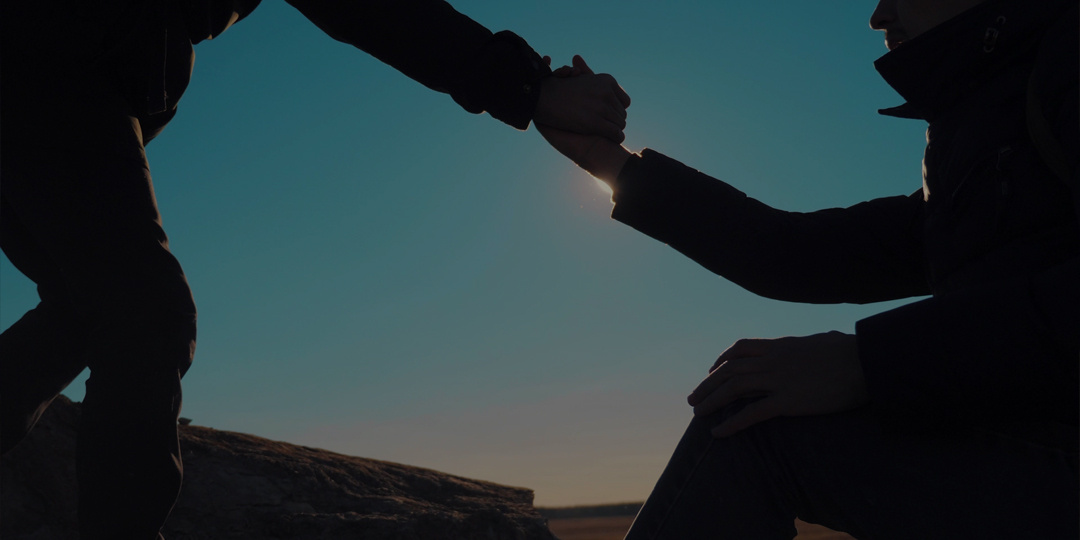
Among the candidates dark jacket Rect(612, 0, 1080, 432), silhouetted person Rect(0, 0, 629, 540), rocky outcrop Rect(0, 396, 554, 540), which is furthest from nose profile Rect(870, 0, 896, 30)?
rocky outcrop Rect(0, 396, 554, 540)

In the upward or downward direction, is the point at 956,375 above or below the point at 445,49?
below

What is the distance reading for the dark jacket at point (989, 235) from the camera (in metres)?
1.03

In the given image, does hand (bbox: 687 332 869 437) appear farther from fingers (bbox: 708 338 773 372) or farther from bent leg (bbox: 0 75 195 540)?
bent leg (bbox: 0 75 195 540)

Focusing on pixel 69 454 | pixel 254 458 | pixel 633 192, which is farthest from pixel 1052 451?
pixel 69 454

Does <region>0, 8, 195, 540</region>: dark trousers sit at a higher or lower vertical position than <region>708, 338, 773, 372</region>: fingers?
higher

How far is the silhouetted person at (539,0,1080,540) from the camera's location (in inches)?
40.6

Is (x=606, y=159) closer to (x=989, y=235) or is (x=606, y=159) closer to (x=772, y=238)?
(x=772, y=238)

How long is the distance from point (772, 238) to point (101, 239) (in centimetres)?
155

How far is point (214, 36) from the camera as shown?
216 centimetres

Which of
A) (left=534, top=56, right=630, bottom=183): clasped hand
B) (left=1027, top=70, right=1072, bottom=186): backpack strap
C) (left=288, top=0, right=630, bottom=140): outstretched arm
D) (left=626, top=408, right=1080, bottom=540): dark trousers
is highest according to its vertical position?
(left=288, top=0, right=630, bottom=140): outstretched arm

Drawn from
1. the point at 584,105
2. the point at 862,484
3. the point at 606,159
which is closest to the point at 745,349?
the point at 862,484

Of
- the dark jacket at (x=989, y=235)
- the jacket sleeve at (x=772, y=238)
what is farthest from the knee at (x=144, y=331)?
the dark jacket at (x=989, y=235)

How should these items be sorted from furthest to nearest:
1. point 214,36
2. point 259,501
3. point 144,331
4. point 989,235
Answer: point 259,501 → point 214,36 → point 144,331 → point 989,235

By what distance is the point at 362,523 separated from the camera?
256 cm
